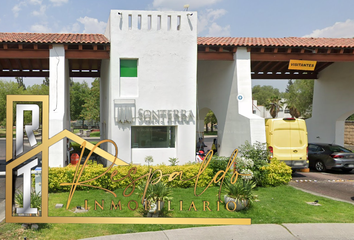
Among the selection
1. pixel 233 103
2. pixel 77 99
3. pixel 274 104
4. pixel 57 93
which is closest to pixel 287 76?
pixel 233 103

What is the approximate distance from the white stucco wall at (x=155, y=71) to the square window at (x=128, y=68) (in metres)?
0.18

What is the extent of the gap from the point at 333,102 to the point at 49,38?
16.0 m

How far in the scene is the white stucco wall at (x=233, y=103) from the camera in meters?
11.9

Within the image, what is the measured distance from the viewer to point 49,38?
40.6ft

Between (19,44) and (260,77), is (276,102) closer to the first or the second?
(260,77)

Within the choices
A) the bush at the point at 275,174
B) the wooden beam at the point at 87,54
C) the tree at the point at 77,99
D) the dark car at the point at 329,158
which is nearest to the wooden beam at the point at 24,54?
the wooden beam at the point at 87,54

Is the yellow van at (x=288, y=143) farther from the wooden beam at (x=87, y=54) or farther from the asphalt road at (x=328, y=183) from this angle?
the wooden beam at (x=87, y=54)

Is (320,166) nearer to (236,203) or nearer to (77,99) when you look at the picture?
(236,203)

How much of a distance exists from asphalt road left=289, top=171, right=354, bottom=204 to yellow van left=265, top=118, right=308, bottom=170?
78 cm

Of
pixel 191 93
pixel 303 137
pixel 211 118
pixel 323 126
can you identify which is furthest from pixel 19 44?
pixel 211 118

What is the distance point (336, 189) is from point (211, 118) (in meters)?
35.9

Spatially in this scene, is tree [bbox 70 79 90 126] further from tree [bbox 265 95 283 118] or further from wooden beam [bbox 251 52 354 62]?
wooden beam [bbox 251 52 354 62]

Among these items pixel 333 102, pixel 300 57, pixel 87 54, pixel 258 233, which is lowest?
pixel 258 233

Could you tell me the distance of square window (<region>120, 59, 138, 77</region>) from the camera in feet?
40.0
